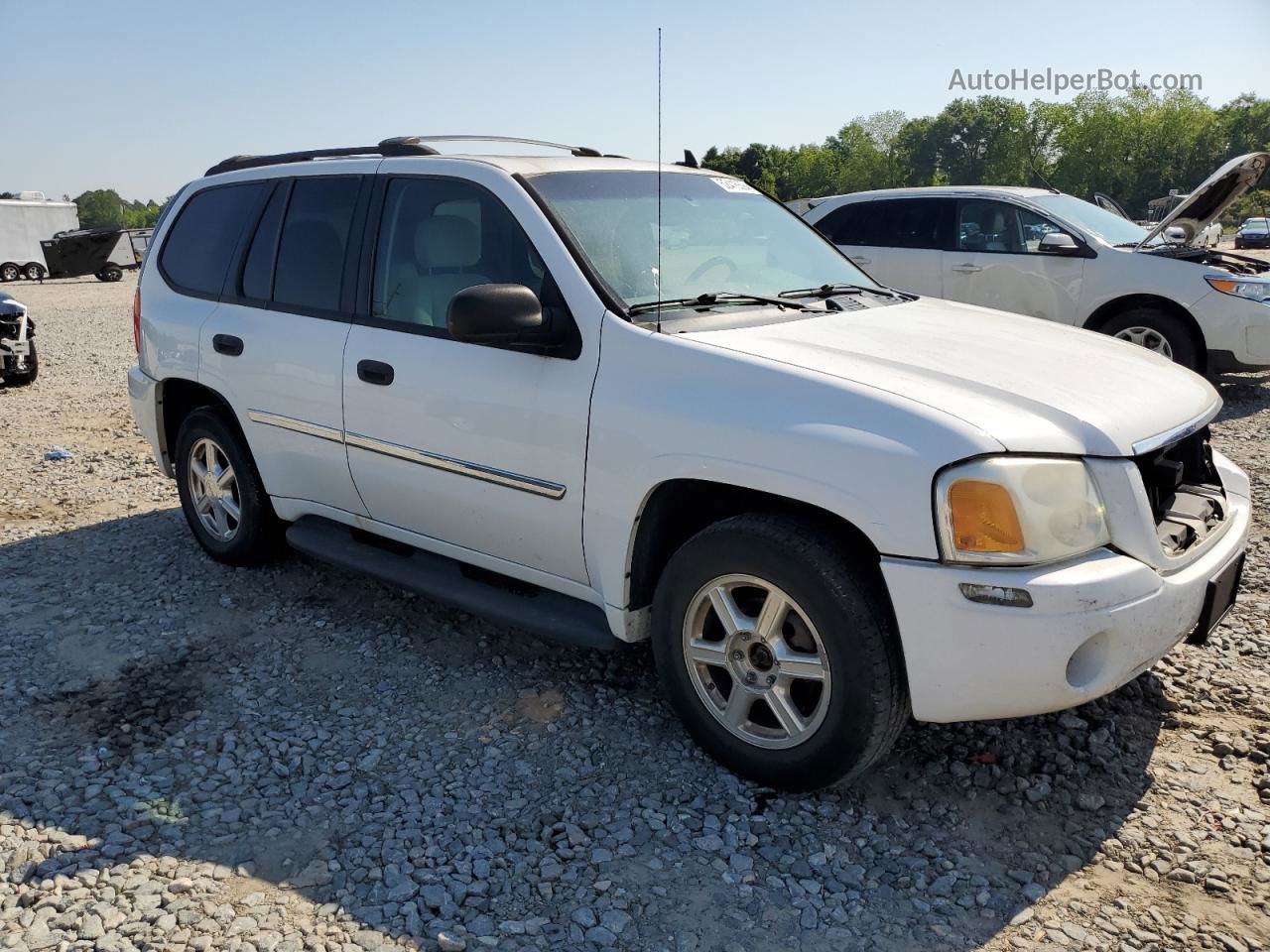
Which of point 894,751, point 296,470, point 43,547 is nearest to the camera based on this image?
point 894,751

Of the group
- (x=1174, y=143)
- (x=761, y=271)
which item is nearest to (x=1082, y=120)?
(x=1174, y=143)

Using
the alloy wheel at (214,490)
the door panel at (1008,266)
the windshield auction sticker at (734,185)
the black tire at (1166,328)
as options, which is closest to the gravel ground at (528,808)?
the alloy wheel at (214,490)

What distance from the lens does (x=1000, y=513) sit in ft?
8.47

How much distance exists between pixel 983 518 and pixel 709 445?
786 millimetres

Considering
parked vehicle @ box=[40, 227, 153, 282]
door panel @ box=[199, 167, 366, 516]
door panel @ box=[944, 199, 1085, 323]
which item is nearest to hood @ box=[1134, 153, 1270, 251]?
door panel @ box=[944, 199, 1085, 323]

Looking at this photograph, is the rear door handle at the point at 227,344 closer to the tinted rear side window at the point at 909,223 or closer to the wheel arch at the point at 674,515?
the wheel arch at the point at 674,515

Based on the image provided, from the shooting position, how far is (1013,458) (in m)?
2.62

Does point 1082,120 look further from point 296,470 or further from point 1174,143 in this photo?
point 296,470

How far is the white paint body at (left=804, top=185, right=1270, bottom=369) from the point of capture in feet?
27.1

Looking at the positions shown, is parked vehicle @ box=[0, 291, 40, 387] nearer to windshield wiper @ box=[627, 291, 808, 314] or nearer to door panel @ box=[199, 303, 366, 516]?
door panel @ box=[199, 303, 366, 516]

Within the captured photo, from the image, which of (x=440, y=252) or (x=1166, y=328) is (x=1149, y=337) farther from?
(x=440, y=252)

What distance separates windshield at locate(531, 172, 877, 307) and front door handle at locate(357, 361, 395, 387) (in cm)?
87

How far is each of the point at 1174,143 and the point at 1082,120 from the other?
7670mm

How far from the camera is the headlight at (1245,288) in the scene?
8.26m
